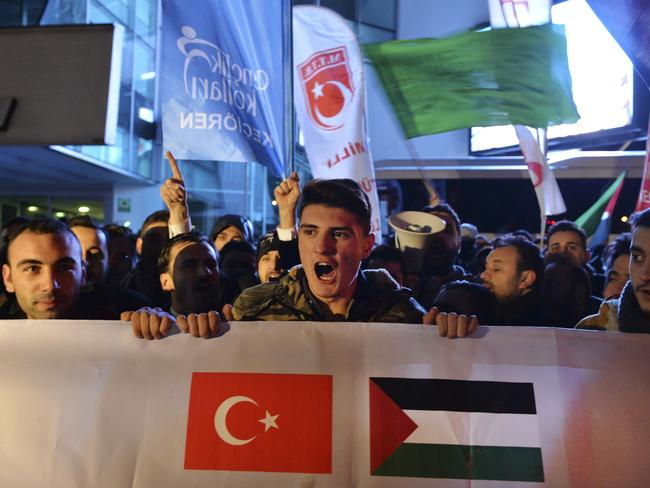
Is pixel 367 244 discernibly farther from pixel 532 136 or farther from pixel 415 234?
pixel 532 136

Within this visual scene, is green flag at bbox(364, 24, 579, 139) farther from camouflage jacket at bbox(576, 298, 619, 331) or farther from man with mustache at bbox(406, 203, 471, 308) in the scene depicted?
camouflage jacket at bbox(576, 298, 619, 331)

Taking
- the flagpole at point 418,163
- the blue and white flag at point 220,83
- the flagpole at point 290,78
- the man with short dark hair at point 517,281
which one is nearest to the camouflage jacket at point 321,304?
the man with short dark hair at point 517,281

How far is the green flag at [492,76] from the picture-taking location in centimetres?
448

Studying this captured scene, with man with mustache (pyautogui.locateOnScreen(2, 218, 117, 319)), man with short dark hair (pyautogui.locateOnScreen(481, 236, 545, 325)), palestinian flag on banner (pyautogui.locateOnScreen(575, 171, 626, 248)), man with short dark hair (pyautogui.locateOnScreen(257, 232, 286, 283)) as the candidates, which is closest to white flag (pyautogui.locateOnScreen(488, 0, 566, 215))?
man with short dark hair (pyautogui.locateOnScreen(481, 236, 545, 325))

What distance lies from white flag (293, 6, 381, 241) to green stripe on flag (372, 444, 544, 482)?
3.91 metres

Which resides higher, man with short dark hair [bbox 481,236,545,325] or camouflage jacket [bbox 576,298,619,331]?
man with short dark hair [bbox 481,236,545,325]

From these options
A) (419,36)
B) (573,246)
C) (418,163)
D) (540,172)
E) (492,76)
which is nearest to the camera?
(492,76)

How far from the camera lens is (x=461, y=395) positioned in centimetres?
209

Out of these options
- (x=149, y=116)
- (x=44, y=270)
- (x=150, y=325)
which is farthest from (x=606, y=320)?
(x=149, y=116)

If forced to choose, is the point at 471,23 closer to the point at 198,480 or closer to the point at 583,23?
the point at 583,23

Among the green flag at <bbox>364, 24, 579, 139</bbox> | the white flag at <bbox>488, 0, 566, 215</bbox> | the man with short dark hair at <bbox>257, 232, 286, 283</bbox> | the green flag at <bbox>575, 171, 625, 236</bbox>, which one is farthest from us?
the green flag at <bbox>575, 171, 625, 236</bbox>

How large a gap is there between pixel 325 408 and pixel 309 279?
59cm

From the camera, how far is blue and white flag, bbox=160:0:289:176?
415 cm

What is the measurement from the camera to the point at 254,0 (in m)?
4.47
